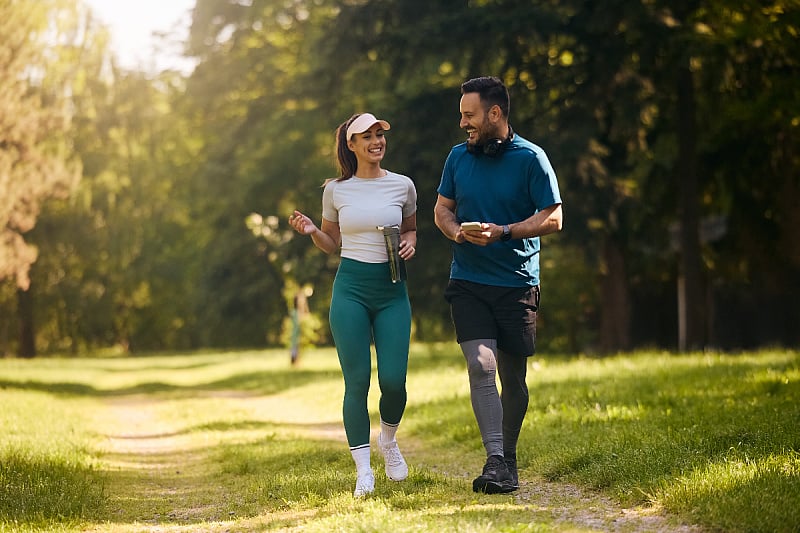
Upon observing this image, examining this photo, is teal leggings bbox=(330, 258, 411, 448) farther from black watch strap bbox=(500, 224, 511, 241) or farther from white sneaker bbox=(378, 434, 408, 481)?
black watch strap bbox=(500, 224, 511, 241)

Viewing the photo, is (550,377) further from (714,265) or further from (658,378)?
(714,265)

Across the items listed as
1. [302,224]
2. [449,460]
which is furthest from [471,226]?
[449,460]

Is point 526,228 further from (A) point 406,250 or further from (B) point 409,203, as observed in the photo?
(B) point 409,203

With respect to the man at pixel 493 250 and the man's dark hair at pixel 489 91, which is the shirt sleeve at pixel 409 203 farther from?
the man's dark hair at pixel 489 91

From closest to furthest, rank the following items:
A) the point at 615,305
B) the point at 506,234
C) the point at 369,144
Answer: the point at 506,234
the point at 369,144
the point at 615,305

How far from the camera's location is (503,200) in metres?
7.00

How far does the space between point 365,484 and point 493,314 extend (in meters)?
1.29

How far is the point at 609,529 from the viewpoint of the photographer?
578cm

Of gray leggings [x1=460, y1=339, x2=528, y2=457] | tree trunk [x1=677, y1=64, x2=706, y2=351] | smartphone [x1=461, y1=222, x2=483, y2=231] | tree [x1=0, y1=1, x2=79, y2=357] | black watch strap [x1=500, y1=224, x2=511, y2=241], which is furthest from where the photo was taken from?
tree [x1=0, y1=1, x2=79, y2=357]

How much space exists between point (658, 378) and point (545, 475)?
5.93m

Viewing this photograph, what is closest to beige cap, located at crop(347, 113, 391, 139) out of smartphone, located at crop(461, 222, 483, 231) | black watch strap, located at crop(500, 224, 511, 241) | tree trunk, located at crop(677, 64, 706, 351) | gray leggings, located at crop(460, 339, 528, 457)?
smartphone, located at crop(461, 222, 483, 231)

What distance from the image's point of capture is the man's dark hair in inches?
274

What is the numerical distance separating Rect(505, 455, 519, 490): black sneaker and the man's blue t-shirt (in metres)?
1.13

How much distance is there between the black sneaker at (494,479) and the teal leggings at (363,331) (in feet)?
2.47
